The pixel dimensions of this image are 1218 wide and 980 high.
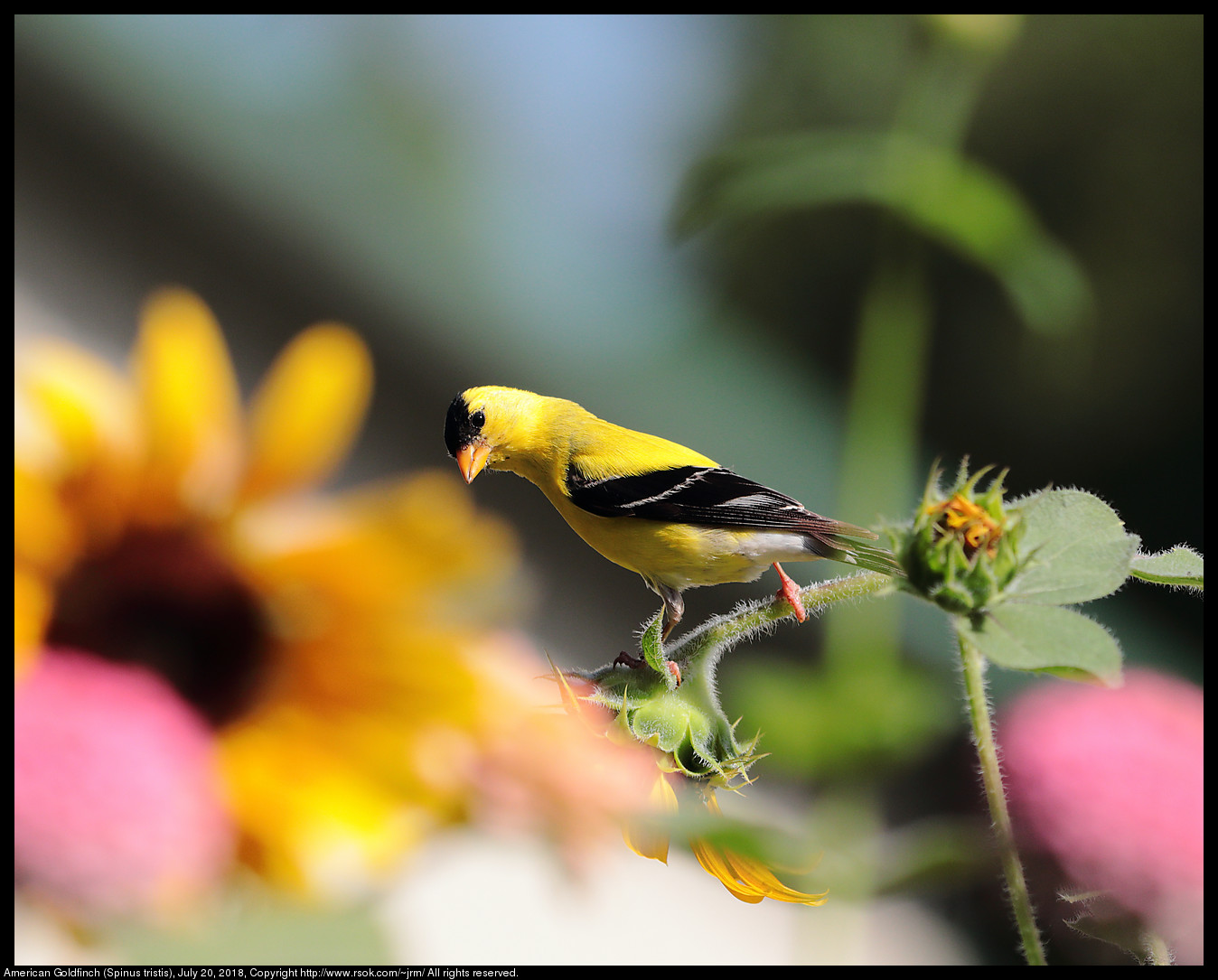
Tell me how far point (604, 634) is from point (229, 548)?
27 centimetres

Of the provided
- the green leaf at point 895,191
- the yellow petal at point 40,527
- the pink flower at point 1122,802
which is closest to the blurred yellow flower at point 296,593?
the yellow petal at point 40,527

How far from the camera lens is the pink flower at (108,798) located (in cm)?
15

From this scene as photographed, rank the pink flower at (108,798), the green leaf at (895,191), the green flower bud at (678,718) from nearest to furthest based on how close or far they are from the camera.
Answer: the pink flower at (108,798), the green flower bud at (678,718), the green leaf at (895,191)

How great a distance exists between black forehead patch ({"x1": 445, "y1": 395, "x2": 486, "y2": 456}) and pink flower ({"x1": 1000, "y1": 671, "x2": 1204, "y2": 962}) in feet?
0.64

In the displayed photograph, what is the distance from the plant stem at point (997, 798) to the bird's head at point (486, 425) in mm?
162

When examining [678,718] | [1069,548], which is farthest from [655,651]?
[1069,548]

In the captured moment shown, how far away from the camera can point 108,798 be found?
0.16 meters

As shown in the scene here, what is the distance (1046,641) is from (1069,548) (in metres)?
0.04

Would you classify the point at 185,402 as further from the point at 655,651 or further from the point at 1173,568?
the point at 1173,568

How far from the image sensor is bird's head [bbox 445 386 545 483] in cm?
31

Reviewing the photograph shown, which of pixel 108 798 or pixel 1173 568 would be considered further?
pixel 1173 568

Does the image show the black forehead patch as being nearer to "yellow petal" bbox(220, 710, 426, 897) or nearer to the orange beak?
the orange beak

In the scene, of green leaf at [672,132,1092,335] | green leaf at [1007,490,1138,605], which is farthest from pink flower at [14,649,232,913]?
green leaf at [672,132,1092,335]

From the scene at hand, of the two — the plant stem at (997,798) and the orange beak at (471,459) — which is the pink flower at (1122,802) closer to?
the plant stem at (997,798)
